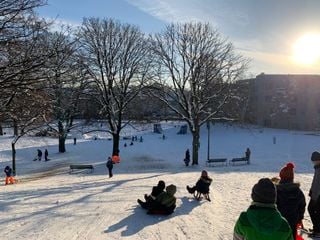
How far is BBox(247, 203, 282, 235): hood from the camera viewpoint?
411 centimetres

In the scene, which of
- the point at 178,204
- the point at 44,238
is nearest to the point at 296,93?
the point at 178,204

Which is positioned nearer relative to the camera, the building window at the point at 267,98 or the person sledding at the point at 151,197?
the person sledding at the point at 151,197

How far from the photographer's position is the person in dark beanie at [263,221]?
410 centimetres

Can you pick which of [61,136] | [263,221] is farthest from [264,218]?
[61,136]

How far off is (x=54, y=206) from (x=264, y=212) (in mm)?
9934

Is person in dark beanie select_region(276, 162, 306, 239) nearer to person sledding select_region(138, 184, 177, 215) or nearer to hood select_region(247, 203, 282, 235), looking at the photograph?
hood select_region(247, 203, 282, 235)

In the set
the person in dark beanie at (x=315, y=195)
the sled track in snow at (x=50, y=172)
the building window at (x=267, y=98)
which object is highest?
the building window at (x=267, y=98)

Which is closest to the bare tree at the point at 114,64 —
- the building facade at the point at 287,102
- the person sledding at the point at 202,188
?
the person sledding at the point at 202,188

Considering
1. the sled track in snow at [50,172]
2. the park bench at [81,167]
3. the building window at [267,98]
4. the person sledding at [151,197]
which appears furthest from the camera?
the building window at [267,98]

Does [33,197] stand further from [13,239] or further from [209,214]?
[209,214]

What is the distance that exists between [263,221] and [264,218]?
4cm

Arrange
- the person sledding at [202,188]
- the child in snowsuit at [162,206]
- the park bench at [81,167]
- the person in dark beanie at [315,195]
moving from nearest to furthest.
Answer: the person in dark beanie at [315,195], the child in snowsuit at [162,206], the person sledding at [202,188], the park bench at [81,167]

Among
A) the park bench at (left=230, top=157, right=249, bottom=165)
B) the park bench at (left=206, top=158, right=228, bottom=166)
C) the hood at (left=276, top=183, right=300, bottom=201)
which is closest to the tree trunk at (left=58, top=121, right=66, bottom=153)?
the park bench at (left=206, top=158, right=228, bottom=166)

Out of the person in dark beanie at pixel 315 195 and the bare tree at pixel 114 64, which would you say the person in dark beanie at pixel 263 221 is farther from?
the bare tree at pixel 114 64
